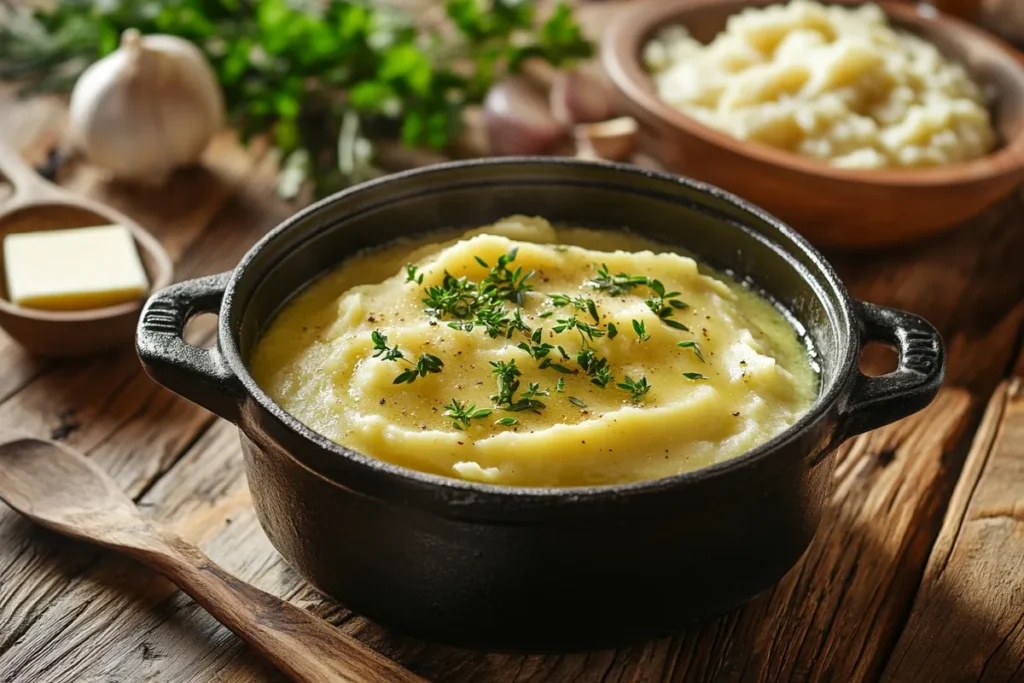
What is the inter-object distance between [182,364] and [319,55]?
2415mm

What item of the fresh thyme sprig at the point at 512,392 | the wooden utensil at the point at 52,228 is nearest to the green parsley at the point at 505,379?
the fresh thyme sprig at the point at 512,392

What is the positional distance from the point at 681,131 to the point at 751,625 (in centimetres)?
184

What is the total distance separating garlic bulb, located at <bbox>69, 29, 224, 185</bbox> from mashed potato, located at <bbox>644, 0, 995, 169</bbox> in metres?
1.74

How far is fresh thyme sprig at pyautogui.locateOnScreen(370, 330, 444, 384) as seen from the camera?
237 cm

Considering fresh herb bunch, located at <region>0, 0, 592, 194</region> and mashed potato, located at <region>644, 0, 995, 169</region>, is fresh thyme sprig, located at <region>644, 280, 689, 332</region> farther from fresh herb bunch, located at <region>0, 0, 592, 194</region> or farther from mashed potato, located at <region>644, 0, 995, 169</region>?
fresh herb bunch, located at <region>0, 0, 592, 194</region>

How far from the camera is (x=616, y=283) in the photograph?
2.71 metres

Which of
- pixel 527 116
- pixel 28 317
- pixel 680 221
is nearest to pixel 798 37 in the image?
pixel 527 116

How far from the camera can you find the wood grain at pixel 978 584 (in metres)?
2.38

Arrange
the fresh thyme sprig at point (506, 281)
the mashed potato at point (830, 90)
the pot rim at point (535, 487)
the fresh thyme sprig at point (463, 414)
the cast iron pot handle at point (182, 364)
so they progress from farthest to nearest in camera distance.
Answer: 1. the mashed potato at point (830, 90)
2. the fresh thyme sprig at point (506, 281)
3. the fresh thyme sprig at point (463, 414)
4. the cast iron pot handle at point (182, 364)
5. the pot rim at point (535, 487)

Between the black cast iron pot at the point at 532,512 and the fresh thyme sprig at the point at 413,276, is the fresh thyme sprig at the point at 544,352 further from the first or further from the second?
the black cast iron pot at the point at 532,512

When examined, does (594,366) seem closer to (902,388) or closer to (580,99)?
(902,388)

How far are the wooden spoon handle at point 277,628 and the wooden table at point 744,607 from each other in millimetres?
89

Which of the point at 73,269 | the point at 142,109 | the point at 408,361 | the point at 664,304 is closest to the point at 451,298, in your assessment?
the point at 408,361

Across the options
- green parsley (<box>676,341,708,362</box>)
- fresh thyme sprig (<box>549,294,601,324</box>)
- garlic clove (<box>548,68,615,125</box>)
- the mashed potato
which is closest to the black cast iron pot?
green parsley (<box>676,341,708,362</box>)
